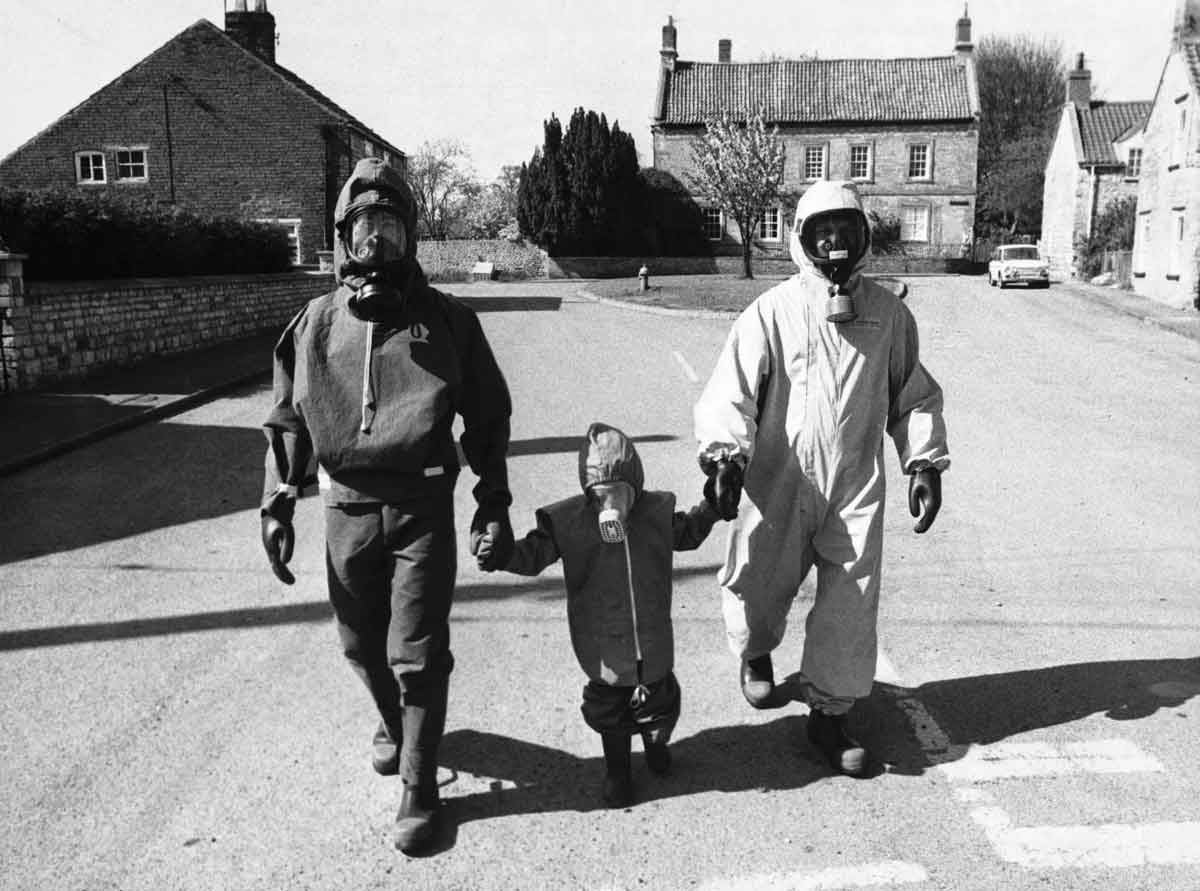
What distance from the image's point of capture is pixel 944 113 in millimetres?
51906

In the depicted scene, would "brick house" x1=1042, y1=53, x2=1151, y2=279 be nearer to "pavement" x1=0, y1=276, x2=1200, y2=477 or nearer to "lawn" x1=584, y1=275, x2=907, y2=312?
"lawn" x1=584, y1=275, x2=907, y2=312

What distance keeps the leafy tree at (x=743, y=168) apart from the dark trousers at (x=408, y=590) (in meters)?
46.1

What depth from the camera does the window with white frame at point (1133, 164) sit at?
140 ft

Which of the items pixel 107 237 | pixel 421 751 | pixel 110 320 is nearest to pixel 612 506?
pixel 421 751

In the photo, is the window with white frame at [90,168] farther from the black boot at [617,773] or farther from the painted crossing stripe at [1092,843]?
the painted crossing stripe at [1092,843]

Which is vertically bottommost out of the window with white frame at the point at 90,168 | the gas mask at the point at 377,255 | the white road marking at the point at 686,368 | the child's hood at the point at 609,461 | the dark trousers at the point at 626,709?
the white road marking at the point at 686,368

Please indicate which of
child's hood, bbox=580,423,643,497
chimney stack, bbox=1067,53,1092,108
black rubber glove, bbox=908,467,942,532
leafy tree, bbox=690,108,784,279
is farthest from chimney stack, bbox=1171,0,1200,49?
child's hood, bbox=580,423,643,497

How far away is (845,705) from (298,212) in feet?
116

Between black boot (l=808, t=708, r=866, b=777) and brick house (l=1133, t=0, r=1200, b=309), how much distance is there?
26.6m

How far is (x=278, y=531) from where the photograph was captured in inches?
140

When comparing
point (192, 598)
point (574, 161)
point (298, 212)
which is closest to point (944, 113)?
point (574, 161)

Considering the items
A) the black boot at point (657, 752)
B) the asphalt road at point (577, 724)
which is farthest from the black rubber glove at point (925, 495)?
the black boot at point (657, 752)

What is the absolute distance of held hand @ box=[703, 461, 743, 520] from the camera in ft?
12.0

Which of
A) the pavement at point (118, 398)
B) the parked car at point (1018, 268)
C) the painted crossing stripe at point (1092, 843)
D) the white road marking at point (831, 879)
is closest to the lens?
the white road marking at point (831, 879)
